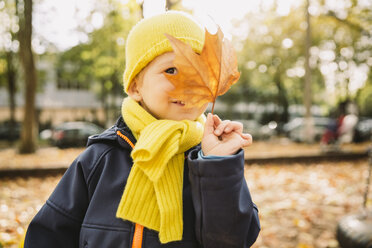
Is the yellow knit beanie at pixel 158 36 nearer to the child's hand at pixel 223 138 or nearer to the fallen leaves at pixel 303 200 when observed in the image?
the child's hand at pixel 223 138

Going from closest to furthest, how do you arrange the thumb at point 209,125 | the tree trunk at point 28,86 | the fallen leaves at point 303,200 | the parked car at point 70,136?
the thumb at point 209,125 < the fallen leaves at point 303,200 < the tree trunk at point 28,86 < the parked car at point 70,136

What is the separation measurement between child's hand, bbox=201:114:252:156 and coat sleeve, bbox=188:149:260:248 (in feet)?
0.13

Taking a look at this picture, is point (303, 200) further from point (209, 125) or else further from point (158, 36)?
point (158, 36)

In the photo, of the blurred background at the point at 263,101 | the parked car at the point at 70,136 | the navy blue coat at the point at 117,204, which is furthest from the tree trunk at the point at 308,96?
the navy blue coat at the point at 117,204

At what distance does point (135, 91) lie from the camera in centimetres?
135

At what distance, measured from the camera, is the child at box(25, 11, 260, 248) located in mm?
1034

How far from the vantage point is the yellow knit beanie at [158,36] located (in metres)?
1.19

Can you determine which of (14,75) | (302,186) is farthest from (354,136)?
(14,75)

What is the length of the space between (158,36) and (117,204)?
713mm

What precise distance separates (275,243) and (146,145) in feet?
9.96

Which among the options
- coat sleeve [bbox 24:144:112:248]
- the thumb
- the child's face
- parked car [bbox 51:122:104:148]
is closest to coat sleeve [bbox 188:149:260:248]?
the thumb

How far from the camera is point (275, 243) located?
3479mm

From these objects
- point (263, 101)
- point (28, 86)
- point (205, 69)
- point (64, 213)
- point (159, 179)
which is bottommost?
point (263, 101)

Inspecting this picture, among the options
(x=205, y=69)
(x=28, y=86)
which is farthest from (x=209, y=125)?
(x=28, y=86)
